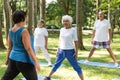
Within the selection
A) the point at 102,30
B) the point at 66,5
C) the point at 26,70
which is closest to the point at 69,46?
the point at 26,70

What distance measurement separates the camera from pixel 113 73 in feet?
32.6

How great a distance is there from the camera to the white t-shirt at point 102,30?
1117cm

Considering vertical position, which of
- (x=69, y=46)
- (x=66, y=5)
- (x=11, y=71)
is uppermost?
(x=66, y=5)

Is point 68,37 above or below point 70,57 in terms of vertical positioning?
above

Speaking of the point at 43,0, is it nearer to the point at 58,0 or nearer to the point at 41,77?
the point at 41,77

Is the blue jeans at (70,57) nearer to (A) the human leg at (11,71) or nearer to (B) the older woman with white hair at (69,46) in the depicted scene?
(B) the older woman with white hair at (69,46)

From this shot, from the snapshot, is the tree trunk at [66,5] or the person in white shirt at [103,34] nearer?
Answer: the person in white shirt at [103,34]

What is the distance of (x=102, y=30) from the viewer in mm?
11227

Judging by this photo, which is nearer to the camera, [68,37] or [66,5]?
[68,37]

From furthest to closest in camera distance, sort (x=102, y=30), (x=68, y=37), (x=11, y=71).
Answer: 1. (x=102, y=30)
2. (x=68, y=37)
3. (x=11, y=71)

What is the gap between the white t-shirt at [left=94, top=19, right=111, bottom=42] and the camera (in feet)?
36.7

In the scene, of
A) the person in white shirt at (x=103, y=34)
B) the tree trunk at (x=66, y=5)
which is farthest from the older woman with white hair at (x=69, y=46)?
the tree trunk at (x=66, y=5)

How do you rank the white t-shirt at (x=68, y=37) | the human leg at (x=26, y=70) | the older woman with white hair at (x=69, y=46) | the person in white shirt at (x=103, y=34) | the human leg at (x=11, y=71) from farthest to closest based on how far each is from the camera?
the person in white shirt at (x=103, y=34) → the white t-shirt at (x=68, y=37) → the older woman with white hair at (x=69, y=46) → the human leg at (x=11, y=71) → the human leg at (x=26, y=70)

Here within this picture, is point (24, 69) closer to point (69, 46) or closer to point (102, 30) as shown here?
point (69, 46)
